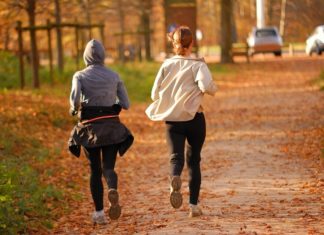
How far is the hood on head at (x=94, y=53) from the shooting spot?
27.2ft

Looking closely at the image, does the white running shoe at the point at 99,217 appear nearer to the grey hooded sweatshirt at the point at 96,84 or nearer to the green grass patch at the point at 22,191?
the green grass patch at the point at 22,191

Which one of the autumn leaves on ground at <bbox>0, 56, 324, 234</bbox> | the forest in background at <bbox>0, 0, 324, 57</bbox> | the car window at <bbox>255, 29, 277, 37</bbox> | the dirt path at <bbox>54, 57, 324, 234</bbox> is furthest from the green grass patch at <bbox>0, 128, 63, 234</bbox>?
the car window at <bbox>255, 29, 277, 37</bbox>

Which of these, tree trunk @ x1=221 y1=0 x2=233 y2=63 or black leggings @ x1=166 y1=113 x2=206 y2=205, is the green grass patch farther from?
tree trunk @ x1=221 y1=0 x2=233 y2=63

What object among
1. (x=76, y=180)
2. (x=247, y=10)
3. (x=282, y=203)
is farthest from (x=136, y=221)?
(x=247, y=10)

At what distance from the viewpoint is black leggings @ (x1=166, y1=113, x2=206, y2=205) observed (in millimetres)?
8086

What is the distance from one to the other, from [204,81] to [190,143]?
65cm

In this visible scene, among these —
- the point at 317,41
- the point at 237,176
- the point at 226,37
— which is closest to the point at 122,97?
the point at 237,176

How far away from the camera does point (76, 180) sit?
12.2 meters

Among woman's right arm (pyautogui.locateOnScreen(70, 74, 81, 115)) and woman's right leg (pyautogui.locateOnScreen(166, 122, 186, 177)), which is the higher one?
woman's right arm (pyautogui.locateOnScreen(70, 74, 81, 115))

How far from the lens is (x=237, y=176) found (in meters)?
11.4

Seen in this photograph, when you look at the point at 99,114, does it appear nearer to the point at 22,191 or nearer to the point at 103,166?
the point at 103,166

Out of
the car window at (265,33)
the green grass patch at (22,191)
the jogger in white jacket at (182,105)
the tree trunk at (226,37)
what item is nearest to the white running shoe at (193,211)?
the jogger in white jacket at (182,105)

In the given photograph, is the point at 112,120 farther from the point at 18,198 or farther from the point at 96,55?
the point at 18,198

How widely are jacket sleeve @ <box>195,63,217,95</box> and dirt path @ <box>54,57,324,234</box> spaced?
1271mm
